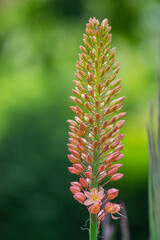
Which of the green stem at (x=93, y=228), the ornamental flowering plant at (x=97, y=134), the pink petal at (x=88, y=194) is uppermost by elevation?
the ornamental flowering plant at (x=97, y=134)

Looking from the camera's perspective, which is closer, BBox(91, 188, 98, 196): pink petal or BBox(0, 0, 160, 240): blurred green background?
BBox(91, 188, 98, 196): pink petal

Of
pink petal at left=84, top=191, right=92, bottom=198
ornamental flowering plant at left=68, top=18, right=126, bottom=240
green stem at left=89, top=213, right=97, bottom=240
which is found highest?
ornamental flowering plant at left=68, top=18, right=126, bottom=240

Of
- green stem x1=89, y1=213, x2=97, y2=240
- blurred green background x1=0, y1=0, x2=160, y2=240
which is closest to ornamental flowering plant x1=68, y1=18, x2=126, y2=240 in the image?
green stem x1=89, y1=213, x2=97, y2=240

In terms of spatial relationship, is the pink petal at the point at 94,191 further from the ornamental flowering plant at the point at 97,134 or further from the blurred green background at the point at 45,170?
the blurred green background at the point at 45,170

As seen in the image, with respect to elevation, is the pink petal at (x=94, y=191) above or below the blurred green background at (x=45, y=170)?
below

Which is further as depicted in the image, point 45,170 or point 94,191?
point 45,170

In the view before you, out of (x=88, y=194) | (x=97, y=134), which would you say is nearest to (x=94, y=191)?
(x=88, y=194)

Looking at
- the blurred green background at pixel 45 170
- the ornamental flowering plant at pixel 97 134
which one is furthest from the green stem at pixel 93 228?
the blurred green background at pixel 45 170

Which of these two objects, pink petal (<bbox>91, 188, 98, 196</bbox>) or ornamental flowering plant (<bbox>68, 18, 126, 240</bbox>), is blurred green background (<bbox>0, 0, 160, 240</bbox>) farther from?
pink petal (<bbox>91, 188, 98, 196</bbox>)

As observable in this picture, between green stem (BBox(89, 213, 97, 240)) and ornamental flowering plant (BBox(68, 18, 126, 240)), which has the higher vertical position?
ornamental flowering plant (BBox(68, 18, 126, 240))

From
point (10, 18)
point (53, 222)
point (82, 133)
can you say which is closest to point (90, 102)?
point (82, 133)

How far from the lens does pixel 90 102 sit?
1.47 meters

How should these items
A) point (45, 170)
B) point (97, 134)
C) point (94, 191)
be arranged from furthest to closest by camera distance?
point (45, 170), point (97, 134), point (94, 191)

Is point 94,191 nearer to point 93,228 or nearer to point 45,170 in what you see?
point 93,228
